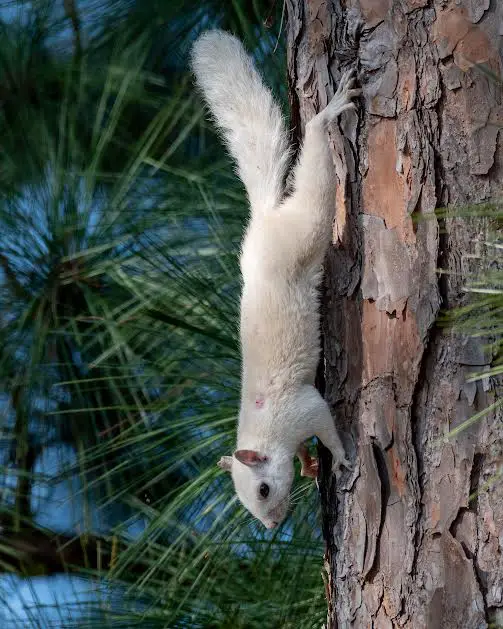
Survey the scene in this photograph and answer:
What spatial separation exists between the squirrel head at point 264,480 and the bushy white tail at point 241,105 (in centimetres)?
30

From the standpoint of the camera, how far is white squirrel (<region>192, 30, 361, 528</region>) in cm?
99

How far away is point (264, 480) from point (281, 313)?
20 centimetres

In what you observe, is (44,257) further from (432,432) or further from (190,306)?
(432,432)

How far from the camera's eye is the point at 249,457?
3.43 ft

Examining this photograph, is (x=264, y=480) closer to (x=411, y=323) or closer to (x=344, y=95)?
(x=411, y=323)

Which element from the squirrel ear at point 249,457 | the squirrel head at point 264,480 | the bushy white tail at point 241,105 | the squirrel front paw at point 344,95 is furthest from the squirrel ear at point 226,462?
the squirrel front paw at point 344,95

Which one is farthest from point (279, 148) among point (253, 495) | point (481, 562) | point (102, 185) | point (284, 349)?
point (102, 185)

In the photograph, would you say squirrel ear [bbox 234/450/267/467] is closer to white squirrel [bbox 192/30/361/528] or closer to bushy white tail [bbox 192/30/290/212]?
white squirrel [bbox 192/30/361/528]

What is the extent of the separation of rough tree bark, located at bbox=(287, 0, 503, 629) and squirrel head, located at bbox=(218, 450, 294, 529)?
3.8 inches

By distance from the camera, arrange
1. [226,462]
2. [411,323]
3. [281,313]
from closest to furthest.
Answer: [411,323], [281,313], [226,462]

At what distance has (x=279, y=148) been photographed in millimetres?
1130

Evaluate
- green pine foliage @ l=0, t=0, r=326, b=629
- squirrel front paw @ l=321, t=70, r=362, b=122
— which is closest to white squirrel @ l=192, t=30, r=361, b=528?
squirrel front paw @ l=321, t=70, r=362, b=122

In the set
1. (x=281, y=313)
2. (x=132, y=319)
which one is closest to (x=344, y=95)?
(x=281, y=313)

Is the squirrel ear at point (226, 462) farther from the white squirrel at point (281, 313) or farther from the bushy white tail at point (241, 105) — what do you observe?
the bushy white tail at point (241, 105)
